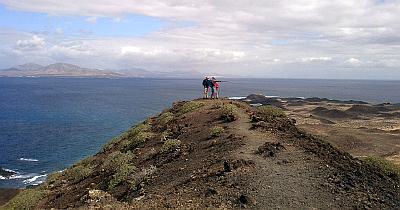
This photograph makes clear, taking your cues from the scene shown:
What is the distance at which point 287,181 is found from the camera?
1522 centimetres

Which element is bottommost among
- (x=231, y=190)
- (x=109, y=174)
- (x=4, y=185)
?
(x=4, y=185)

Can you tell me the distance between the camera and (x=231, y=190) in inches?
581

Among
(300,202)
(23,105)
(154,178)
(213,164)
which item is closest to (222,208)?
(300,202)

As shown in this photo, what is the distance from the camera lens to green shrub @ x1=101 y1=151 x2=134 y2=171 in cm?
2331

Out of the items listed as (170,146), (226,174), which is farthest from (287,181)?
(170,146)

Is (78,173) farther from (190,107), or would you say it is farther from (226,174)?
(226,174)

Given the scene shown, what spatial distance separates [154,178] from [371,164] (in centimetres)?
916

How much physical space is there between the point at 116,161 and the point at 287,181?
11.9m

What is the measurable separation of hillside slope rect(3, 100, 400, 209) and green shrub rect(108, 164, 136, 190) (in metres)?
0.05

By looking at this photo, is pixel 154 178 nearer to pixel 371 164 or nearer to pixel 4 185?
pixel 371 164

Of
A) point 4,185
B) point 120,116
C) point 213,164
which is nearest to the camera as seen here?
point 213,164

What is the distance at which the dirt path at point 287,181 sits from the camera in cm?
1358

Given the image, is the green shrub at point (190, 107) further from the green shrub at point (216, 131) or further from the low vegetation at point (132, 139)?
the green shrub at point (216, 131)

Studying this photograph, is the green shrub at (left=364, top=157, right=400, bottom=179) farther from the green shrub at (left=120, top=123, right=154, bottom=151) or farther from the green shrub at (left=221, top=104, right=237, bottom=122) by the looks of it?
the green shrub at (left=120, top=123, right=154, bottom=151)
